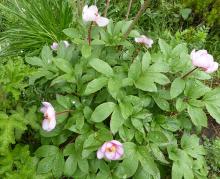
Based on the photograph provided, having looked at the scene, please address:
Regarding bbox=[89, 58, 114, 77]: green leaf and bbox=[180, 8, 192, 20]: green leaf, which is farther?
bbox=[180, 8, 192, 20]: green leaf

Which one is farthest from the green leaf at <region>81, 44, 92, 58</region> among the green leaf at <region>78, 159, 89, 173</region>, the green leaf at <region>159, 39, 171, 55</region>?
the green leaf at <region>78, 159, 89, 173</region>

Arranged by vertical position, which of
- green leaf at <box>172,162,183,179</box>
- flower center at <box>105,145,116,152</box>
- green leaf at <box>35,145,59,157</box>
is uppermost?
flower center at <box>105,145,116,152</box>

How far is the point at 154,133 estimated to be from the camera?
2326 millimetres

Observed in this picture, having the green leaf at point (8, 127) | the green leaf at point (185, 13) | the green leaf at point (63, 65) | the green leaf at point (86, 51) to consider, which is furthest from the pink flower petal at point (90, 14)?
the green leaf at point (185, 13)

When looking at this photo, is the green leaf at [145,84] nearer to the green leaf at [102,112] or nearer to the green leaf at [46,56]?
the green leaf at [102,112]

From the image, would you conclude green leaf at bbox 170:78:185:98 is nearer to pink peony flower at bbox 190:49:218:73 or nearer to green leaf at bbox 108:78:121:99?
pink peony flower at bbox 190:49:218:73

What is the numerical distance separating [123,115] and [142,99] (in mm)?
200

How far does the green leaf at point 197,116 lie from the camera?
2340mm

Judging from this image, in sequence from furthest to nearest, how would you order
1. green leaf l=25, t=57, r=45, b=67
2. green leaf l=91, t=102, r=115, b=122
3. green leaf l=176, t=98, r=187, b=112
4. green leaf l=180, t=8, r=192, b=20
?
green leaf l=180, t=8, r=192, b=20 → green leaf l=25, t=57, r=45, b=67 → green leaf l=176, t=98, r=187, b=112 → green leaf l=91, t=102, r=115, b=122

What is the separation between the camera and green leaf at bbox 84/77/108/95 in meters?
2.27

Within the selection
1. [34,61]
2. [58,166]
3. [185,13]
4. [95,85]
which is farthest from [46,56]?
[185,13]

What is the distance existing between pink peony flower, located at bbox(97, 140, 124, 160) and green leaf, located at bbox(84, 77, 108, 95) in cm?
29

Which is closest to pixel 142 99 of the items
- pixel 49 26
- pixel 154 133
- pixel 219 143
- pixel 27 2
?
pixel 154 133

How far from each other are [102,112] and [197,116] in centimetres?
52
